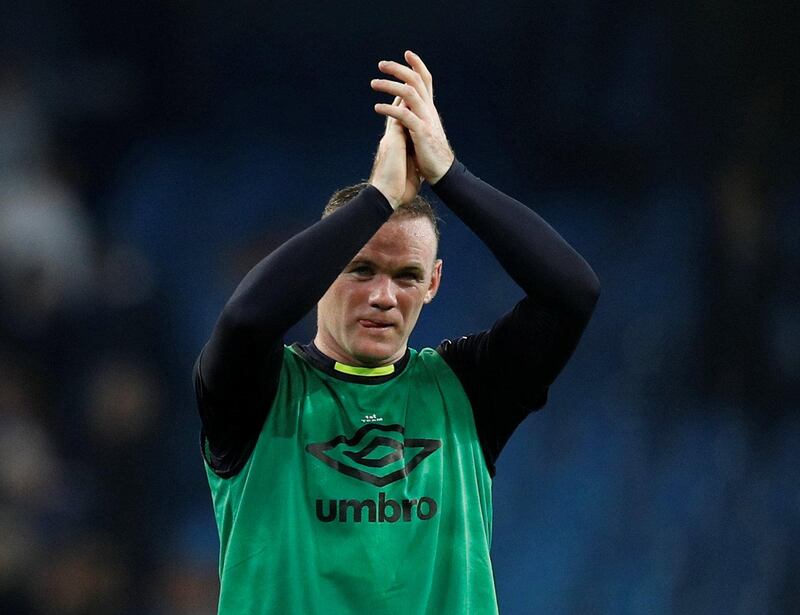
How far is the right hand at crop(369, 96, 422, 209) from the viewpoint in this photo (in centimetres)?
148

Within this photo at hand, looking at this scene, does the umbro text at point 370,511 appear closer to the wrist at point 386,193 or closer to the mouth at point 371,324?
the mouth at point 371,324

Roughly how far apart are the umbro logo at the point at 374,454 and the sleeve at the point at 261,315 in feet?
0.37

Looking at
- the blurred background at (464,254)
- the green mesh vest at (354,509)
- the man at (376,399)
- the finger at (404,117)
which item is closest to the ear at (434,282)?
the man at (376,399)

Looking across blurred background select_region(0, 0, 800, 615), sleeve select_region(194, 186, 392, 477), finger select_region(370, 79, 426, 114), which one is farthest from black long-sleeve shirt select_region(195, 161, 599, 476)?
blurred background select_region(0, 0, 800, 615)

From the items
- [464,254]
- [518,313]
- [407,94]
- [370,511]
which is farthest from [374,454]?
[464,254]

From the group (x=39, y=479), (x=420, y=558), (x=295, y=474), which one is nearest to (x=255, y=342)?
(x=295, y=474)

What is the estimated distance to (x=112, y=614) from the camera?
2.66m

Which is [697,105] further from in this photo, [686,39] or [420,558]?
[420,558]

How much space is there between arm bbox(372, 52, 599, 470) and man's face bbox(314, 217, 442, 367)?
10cm

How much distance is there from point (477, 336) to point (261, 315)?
1.36 feet

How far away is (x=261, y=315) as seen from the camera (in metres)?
1.38

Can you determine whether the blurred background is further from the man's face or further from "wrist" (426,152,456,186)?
"wrist" (426,152,456,186)

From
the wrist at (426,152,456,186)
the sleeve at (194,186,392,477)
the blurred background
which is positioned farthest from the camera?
the blurred background

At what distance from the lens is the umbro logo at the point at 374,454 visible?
4.92 feet
